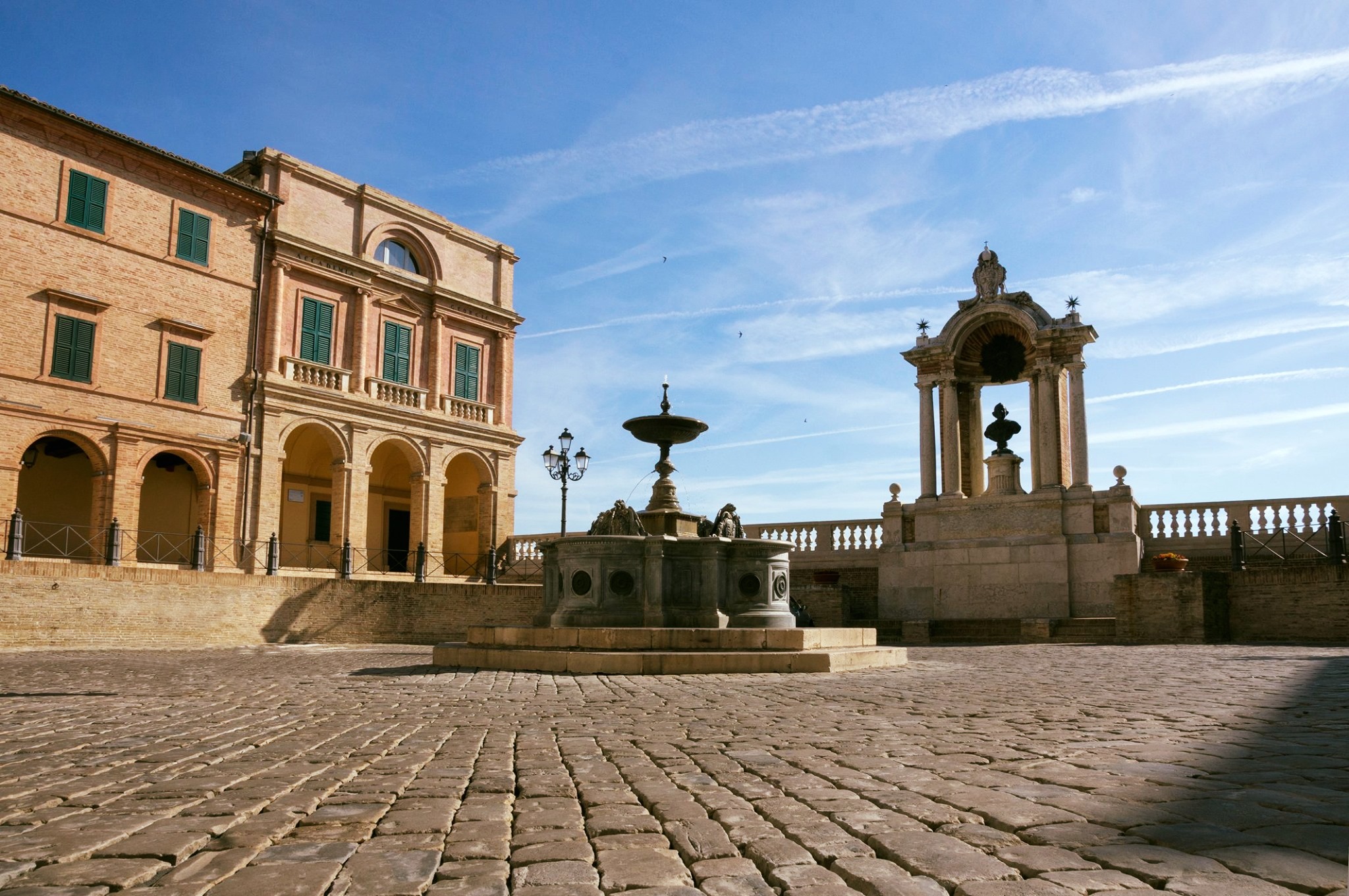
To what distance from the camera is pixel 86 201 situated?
2622 cm

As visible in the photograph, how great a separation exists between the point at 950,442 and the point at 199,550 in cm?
1894

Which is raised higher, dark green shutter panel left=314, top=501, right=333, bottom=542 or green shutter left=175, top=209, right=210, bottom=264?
green shutter left=175, top=209, right=210, bottom=264

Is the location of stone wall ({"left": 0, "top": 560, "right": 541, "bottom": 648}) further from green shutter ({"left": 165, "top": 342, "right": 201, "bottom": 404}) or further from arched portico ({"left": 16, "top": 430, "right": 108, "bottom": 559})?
green shutter ({"left": 165, "top": 342, "right": 201, "bottom": 404})

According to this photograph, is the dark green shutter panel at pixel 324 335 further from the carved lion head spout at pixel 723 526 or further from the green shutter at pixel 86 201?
the carved lion head spout at pixel 723 526

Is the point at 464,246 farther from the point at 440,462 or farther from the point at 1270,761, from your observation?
the point at 1270,761

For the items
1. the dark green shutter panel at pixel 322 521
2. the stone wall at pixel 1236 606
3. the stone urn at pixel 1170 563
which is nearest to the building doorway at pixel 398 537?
the dark green shutter panel at pixel 322 521

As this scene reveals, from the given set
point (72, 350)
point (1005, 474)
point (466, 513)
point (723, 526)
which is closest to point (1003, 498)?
point (1005, 474)

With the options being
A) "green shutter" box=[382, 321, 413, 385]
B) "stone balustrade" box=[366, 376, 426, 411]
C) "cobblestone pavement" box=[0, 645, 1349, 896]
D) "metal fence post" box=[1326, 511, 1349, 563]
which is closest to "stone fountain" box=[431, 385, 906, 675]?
"cobblestone pavement" box=[0, 645, 1349, 896]

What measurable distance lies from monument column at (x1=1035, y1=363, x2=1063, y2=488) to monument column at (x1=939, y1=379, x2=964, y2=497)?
1993 millimetres

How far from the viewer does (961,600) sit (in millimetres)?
25953

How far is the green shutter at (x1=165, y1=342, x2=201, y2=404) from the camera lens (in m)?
27.4

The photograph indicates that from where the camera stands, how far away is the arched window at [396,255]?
33.8 metres

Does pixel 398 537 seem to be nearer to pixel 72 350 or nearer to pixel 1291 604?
pixel 72 350

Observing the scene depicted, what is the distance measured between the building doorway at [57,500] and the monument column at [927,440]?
2058 cm
